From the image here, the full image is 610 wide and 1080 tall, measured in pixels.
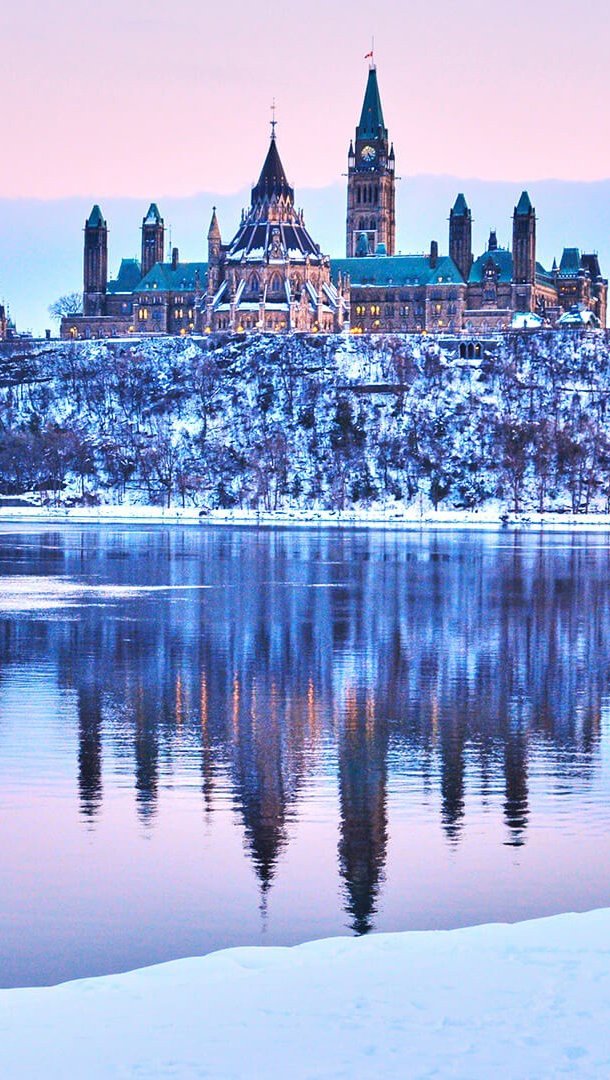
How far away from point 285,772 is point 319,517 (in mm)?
127477

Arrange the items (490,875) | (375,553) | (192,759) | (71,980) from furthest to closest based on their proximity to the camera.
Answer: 1. (375,553)
2. (192,759)
3. (490,875)
4. (71,980)

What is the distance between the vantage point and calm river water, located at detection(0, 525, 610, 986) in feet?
56.1

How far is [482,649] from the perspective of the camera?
134 feet

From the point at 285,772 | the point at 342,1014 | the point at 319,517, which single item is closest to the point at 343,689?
the point at 285,772

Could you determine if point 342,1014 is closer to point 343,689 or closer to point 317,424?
point 343,689

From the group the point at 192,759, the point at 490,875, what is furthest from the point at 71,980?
the point at 192,759

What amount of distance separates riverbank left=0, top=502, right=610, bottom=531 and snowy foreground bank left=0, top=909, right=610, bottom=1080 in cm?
12209

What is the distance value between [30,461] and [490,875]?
155 m

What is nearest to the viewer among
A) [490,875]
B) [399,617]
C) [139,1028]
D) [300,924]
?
[139,1028]

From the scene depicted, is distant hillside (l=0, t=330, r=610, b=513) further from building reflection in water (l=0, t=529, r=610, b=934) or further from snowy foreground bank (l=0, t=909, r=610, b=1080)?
snowy foreground bank (l=0, t=909, r=610, b=1080)

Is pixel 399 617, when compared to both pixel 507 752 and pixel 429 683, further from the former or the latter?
pixel 507 752

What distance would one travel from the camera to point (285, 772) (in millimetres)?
24422

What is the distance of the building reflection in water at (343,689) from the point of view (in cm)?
2258

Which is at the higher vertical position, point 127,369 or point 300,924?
point 127,369
